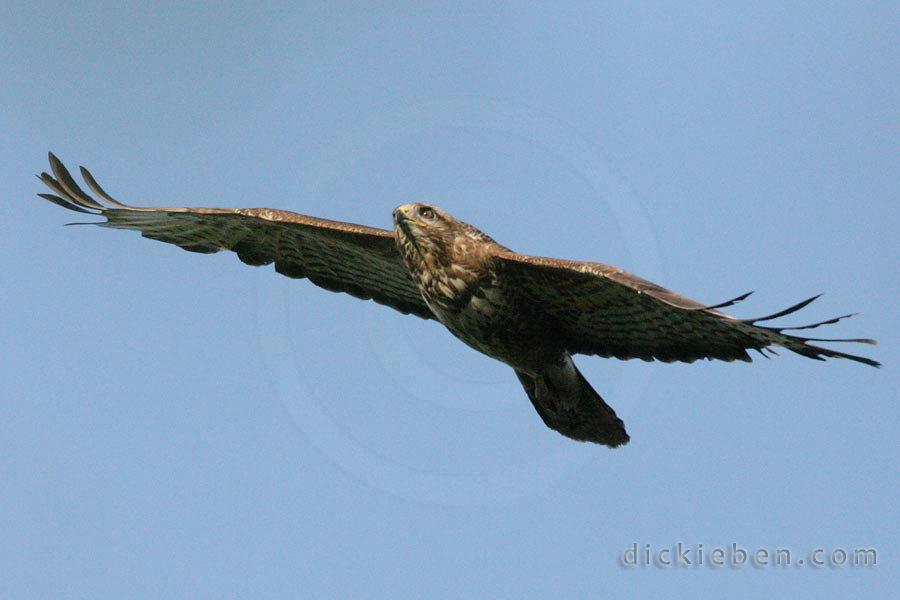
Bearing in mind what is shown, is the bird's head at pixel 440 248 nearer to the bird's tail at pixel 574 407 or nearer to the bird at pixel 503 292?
the bird at pixel 503 292

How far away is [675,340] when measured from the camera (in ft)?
31.0

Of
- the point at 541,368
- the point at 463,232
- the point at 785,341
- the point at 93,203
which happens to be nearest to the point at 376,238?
the point at 463,232

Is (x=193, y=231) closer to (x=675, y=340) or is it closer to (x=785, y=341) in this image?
(x=675, y=340)

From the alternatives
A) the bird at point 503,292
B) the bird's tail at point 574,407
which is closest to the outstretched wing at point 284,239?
the bird at point 503,292

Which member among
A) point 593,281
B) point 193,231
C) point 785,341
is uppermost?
point 193,231

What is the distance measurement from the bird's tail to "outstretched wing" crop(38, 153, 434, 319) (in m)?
1.39

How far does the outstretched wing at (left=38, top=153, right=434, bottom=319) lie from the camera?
10.7 m

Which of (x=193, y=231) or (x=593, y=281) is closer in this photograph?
(x=593, y=281)

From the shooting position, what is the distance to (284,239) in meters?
11.2

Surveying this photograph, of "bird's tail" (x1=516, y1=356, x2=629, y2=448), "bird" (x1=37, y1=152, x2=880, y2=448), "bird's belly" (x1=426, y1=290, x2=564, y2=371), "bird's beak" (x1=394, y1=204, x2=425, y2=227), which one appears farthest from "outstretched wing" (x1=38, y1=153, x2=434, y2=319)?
"bird's tail" (x1=516, y1=356, x2=629, y2=448)

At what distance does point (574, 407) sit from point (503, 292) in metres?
1.20

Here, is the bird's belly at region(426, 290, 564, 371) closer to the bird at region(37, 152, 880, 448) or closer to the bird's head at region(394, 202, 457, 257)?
the bird at region(37, 152, 880, 448)

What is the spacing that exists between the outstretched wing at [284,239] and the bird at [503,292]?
12 millimetres

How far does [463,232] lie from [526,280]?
0.59 m
